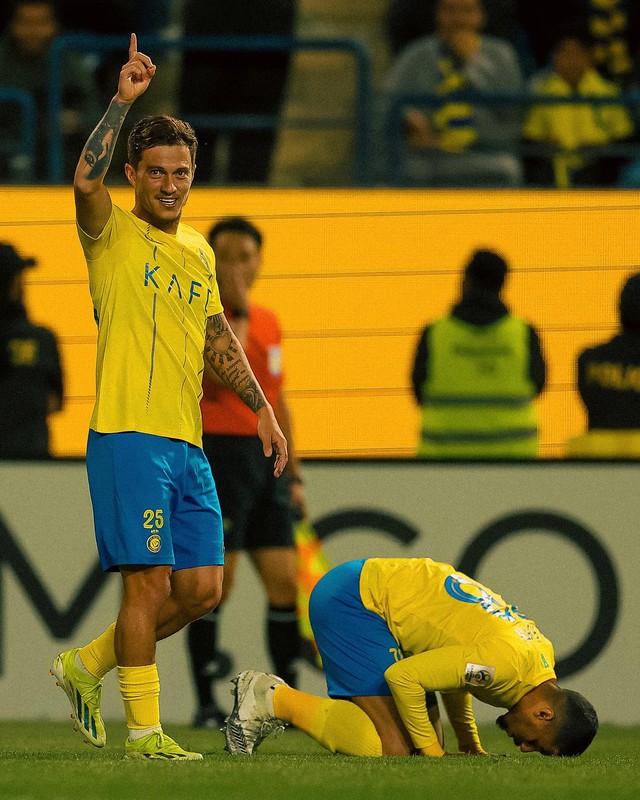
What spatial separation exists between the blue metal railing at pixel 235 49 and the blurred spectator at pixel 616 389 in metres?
1.75

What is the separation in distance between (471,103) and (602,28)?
1.53 metres

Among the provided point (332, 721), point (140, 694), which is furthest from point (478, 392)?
point (140, 694)

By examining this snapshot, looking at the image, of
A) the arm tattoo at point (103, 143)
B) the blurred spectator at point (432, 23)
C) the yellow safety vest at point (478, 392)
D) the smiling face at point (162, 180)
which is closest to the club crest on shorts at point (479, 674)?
the smiling face at point (162, 180)

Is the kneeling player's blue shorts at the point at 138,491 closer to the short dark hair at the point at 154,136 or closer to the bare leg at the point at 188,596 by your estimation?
the bare leg at the point at 188,596

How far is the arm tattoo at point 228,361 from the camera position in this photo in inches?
233

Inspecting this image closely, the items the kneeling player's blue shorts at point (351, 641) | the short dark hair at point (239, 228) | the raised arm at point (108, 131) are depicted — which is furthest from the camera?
the short dark hair at point (239, 228)

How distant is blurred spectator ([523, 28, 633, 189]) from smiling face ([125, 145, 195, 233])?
16.2ft

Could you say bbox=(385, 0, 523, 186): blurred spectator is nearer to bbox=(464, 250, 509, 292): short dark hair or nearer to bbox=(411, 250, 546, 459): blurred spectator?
bbox=(464, 250, 509, 292): short dark hair

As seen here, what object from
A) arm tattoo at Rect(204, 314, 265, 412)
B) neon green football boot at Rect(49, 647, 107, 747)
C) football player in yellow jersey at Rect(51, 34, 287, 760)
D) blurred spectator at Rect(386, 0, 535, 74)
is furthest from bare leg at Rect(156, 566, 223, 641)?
blurred spectator at Rect(386, 0, 535, 74)

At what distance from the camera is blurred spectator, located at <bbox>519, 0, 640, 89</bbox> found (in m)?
11.2

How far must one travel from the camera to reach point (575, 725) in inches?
235

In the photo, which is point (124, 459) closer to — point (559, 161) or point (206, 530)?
point (206, 530)

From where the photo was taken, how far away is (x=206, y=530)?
18.9 feet

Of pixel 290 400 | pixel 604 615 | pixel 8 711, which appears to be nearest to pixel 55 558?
pixel 8 711
